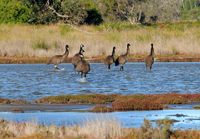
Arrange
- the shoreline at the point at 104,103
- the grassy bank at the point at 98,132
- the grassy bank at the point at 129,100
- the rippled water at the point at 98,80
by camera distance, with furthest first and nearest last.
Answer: the rippled water at the point at 98,80
the grassy bank at the point at 129,100
the shoreline at the point at 104,103
the grassy bank at the point at 98,132

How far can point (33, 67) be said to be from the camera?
37.8 metres

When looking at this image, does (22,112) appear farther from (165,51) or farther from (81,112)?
(165,51)

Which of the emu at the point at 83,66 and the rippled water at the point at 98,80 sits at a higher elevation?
the emu at the point at 83,66

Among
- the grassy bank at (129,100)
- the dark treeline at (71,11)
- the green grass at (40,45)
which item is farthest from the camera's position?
the dark treeline at (71,11)

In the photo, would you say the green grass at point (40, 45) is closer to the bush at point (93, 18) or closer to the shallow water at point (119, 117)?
the bush at point (93, 18)

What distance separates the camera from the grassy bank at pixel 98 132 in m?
12.5

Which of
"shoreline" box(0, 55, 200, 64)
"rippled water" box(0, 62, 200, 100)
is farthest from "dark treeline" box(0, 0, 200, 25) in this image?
"rippled water" box(0, 62, 200, 100)

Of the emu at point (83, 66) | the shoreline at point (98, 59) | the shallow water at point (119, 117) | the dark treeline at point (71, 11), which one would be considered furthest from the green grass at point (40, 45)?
the shallow water at point (119, 117)

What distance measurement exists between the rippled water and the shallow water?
5.09 m

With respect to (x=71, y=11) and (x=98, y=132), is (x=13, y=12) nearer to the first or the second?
(x=71, y=11)

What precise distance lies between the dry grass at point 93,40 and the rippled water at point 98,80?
116 inches

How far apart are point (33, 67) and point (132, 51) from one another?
23.3 ft

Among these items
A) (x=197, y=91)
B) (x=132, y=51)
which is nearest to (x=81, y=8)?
(x=132, y=51)

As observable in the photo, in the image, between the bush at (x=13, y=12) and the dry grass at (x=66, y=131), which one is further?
the bush at (x=13, y=12)
